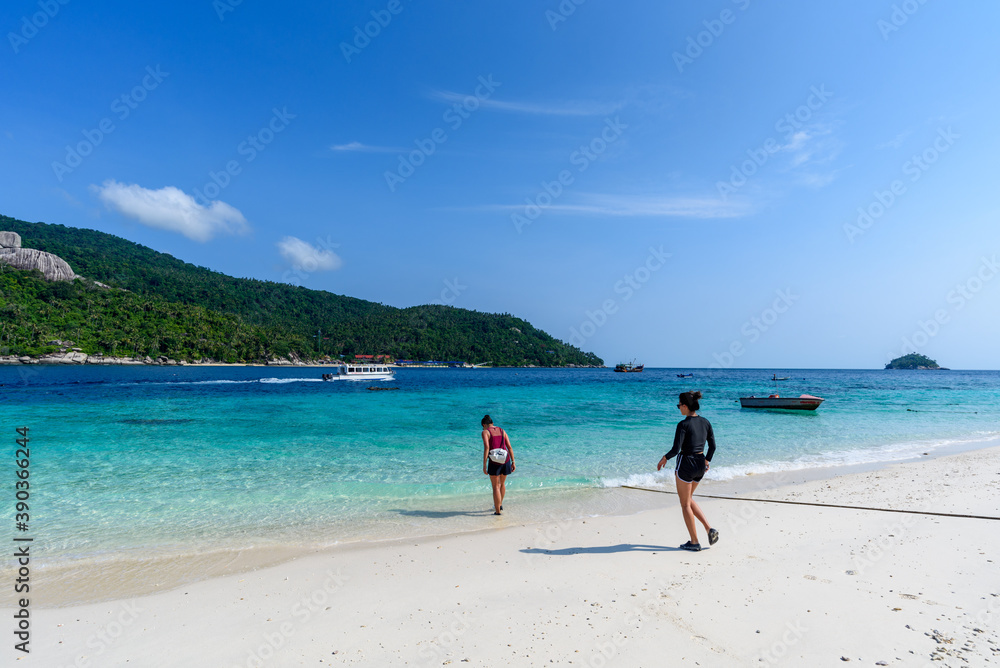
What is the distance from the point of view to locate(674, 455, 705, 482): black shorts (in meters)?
6.35

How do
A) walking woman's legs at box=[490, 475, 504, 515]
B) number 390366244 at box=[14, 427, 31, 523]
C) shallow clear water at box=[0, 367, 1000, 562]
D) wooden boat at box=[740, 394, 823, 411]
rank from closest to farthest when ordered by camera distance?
shallow clear water at box=[0, 367, 1000, 562], number 390366244 at box=[14, 427, 31, 523], walking woman's legs at box=[490, 475, 504, 515], wooden boat at box=[740, 394, 823, 411]

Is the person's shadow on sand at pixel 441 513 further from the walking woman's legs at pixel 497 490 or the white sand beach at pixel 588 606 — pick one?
the white sand beach at pixel 588 606

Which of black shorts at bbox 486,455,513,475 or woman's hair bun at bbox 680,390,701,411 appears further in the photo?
black shorts at bbox 486,455,513,475

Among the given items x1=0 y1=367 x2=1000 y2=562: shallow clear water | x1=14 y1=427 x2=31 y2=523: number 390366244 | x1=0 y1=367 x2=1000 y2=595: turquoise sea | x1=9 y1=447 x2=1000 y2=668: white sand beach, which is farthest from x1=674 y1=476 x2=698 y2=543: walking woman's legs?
x1=14 y1=427 x2=31 y2=523: number 390366244

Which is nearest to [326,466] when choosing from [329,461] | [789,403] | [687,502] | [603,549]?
[329,461]

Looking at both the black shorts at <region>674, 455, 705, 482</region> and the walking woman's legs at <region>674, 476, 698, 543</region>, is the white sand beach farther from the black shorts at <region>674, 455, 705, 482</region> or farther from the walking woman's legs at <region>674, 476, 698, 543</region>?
the black shorts at <region>674, 455, 705, 482</region>

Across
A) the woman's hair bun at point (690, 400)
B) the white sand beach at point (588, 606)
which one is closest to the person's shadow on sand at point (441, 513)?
the white sand beach at point (588, 606)

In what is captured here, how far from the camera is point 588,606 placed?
194 inches

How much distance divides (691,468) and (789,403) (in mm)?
31876

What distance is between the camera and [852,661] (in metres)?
Result: 3.81

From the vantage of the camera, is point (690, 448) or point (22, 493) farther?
point (22, 493)

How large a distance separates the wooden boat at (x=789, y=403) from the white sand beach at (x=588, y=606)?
90.2 feet

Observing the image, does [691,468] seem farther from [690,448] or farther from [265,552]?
[265,552]

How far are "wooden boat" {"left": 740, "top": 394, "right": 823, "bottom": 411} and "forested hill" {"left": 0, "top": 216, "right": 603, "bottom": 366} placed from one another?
123187mm
